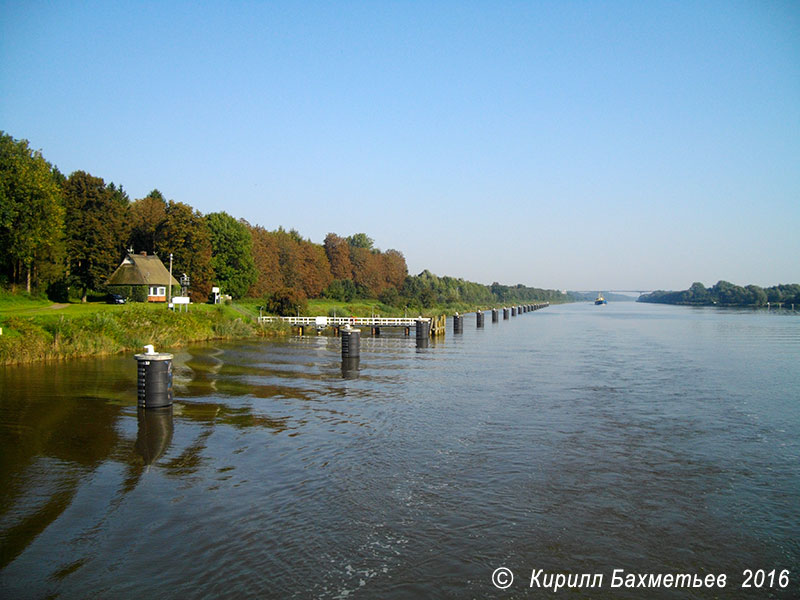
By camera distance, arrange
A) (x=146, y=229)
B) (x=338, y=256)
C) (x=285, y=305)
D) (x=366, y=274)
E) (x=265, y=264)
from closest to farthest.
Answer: (x=285, y=305) → (x=146, y=229) → (x=265, y=264) → (x=338, y=256) → (x=366, y=274)

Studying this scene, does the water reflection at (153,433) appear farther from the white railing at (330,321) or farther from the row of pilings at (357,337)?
the white railing at (330,321)

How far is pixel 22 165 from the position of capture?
46500 mm

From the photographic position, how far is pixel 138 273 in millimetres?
54281

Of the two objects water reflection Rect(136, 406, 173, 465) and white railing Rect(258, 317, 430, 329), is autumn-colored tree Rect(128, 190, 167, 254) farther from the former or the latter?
water reflection Rect(136, 406, 173, 465)

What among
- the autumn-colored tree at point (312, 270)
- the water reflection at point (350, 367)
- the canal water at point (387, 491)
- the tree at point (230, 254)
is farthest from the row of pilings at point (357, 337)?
the autumn-colored tree at point (312, 270)

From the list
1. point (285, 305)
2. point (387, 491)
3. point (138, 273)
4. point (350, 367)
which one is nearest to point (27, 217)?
point (138, 273)

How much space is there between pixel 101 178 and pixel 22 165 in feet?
40.5

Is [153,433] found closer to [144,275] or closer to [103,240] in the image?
[144,275]

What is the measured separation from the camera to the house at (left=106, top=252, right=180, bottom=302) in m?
54.0

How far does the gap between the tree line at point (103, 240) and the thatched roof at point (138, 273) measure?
8.03 feet

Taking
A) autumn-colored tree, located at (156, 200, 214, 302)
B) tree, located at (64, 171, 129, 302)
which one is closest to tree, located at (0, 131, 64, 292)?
tree, located at (64, 171, 129, 302)

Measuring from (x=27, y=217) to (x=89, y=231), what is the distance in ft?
35.6

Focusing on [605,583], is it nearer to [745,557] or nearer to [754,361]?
[745,557]

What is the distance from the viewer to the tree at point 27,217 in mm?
45250
